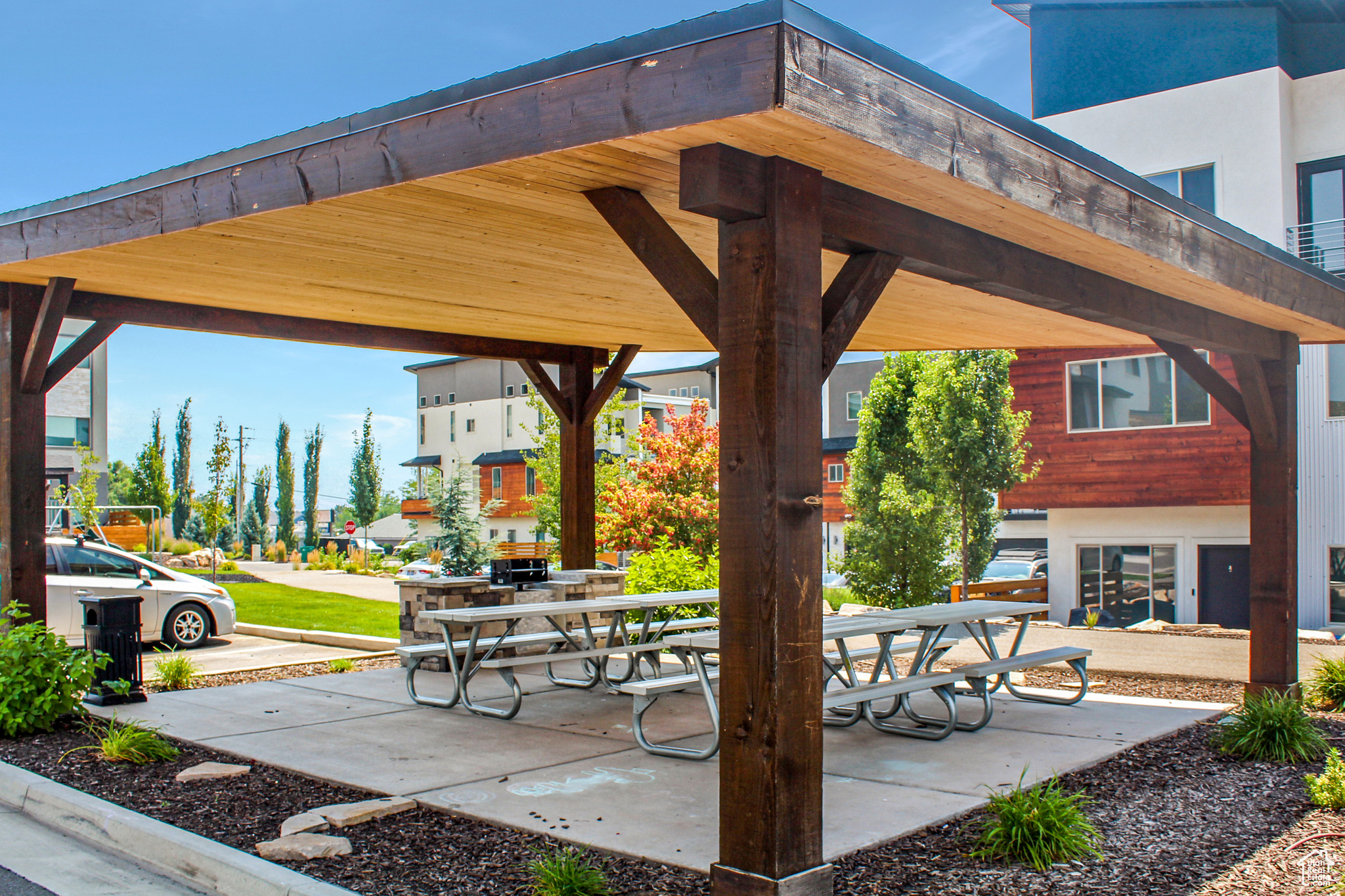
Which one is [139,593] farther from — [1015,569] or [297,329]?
[1015,569]

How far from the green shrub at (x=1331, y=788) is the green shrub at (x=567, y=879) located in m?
3.80

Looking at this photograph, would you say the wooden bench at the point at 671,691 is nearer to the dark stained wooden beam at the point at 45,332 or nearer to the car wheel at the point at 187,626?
the dark stained wooden beam at the point at 45,332

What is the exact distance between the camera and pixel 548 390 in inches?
419

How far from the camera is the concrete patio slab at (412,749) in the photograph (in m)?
6.13

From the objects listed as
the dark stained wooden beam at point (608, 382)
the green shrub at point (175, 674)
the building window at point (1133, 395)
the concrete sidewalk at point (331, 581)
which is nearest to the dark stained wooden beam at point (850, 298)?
the dark stained wooden beam at point (608, 382)

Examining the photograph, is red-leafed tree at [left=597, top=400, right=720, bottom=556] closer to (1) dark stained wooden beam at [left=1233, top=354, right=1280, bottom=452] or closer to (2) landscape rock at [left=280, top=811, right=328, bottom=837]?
(1) dark stained wooden beam at [left=1233, top=354, right=1280, bottom=452]

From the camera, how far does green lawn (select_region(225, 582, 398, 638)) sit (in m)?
14.6

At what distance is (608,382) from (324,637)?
17.8 ft

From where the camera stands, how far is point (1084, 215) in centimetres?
510

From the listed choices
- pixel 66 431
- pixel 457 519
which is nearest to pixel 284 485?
pixel 66 431

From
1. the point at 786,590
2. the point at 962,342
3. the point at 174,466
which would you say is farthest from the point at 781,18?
the point at 174,466

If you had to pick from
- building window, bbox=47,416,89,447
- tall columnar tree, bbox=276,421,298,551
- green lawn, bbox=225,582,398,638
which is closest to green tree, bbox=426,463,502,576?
green lawn, bbox=225,582,398,638

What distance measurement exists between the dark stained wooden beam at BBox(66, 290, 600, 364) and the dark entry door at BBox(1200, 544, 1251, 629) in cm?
1296

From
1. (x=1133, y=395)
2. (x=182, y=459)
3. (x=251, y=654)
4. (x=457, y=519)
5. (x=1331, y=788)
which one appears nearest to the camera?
(x=1331, y=788)
